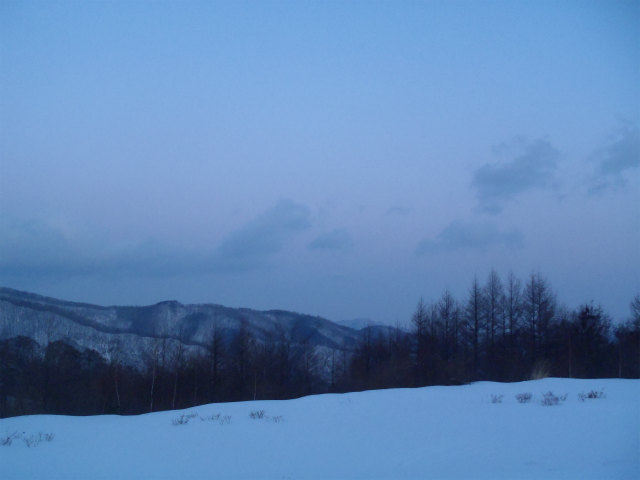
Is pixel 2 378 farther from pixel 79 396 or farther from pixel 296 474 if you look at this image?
pixel 296 474

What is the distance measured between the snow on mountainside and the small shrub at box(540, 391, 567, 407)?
2701 centimetres

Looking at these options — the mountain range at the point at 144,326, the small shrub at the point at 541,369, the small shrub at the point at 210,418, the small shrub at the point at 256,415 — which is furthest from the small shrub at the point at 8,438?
the mountain range at the point at 144,326

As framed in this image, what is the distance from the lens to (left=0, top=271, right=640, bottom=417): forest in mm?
28344

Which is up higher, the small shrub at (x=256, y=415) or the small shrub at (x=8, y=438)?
the small shrub at (x=256, y=415)

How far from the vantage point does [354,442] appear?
9.49 m

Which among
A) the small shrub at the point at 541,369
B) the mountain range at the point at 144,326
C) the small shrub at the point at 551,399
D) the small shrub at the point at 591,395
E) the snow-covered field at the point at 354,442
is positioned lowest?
the snow-covered field at the point at 354,442

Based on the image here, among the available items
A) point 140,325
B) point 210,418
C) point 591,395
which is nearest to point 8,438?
point 210,418

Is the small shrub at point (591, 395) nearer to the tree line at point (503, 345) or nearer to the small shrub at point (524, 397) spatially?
the small shrub at point (524, 397)

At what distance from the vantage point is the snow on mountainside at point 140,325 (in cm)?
3966

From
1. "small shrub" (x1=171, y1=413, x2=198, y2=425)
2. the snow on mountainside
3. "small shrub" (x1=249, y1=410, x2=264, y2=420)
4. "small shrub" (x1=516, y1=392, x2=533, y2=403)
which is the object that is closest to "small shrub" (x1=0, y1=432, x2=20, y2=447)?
"small shrub" (x1=171, y1=413, x2=198, y2=425)

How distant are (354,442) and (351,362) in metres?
29.3

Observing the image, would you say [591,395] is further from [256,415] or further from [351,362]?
[351,362]

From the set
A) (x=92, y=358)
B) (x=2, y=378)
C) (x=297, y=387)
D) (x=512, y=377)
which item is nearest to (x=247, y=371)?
(x=297, y=387)

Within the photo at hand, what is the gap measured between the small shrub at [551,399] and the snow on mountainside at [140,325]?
2701cm
